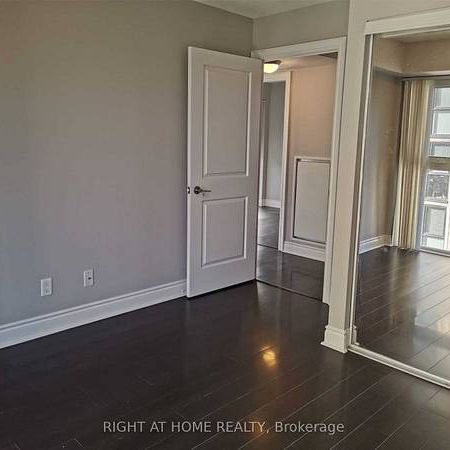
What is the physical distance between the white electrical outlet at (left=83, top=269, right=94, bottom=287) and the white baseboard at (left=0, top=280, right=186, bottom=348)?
15 centimetres

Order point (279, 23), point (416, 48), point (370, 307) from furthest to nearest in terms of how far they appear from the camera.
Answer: point (279, 23) < point (370, 307) < point (416, 48)

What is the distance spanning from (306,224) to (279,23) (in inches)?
89.2

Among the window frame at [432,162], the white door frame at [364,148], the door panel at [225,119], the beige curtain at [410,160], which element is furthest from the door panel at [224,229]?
the window frame at [432,162]

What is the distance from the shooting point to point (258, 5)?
→ 3.74m

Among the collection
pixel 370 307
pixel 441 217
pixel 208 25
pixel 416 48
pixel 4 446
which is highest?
pixel 208 25

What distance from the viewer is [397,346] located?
3066mm

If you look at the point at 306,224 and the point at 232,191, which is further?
the point at 306,224

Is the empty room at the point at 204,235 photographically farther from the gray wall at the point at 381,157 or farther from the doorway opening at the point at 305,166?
the doorway opening at the point at 305,166

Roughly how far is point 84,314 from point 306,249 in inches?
111

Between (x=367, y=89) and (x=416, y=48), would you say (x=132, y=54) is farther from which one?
(x=416, y=48)

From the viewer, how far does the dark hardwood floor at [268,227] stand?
6.05 meters

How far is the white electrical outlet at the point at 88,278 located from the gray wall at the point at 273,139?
19.0ft

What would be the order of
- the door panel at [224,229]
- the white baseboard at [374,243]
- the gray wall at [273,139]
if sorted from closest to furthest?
the white baseboard at [374,243], the door panel at [224,229], the gray wall at [273,139]

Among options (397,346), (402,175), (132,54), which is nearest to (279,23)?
(132,54)
